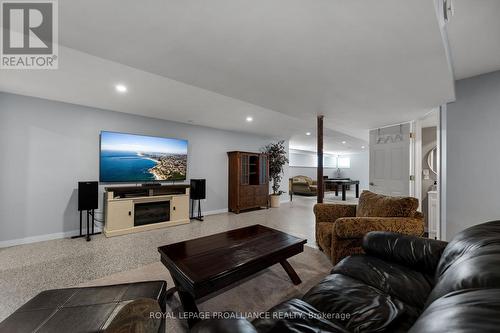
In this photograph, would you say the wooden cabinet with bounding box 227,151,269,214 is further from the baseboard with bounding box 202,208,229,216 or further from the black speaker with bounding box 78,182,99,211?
the black speaker with bounding box 78,182,99,211

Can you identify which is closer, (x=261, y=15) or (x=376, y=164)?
(x=261, y=15)

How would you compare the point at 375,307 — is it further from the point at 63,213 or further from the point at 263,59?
the point at 63,213

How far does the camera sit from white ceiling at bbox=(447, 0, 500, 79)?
1.40 meters

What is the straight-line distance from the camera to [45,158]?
3191 millimetres

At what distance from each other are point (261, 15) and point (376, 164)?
403 centimetres

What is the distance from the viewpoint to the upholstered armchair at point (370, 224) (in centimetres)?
198

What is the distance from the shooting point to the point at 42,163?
10.4 feet

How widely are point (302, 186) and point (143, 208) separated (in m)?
6.50

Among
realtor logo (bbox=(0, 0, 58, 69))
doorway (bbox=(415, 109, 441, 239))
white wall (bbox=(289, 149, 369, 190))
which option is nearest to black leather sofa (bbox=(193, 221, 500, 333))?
realtor logo (bbox=(0, 0, 58, 69))

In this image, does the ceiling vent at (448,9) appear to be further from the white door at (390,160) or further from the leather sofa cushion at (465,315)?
the white door at (390,160)

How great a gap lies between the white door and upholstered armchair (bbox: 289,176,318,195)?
4209 millimetres

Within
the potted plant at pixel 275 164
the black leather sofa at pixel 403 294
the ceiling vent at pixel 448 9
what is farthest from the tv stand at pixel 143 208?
the ceiling vent at pixel 448 9

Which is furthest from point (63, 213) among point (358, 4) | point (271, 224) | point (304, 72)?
point (358, 4)

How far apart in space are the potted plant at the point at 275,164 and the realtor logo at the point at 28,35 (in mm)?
4974
